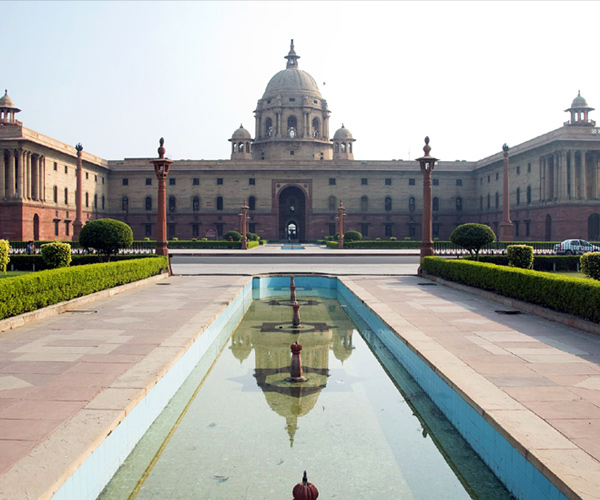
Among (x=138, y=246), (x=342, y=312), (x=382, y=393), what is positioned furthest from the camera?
(x=138, y=246)

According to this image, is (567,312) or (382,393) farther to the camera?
(567,312)

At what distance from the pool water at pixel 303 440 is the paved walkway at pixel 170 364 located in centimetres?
45

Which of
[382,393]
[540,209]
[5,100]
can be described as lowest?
[382,393]

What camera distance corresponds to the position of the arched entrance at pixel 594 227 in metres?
40.1

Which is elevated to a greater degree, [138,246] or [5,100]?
[5,100]

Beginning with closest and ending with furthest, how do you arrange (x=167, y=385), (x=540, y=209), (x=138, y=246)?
(x=167, y=385) → (x=138, y=246) → (x=540, y=209)

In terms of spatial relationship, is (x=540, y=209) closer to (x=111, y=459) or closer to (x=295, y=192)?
(x=295, y=192)

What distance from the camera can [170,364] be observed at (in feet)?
21.3

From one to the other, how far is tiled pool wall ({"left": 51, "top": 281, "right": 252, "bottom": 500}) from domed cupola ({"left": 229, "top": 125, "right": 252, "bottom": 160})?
57.2m

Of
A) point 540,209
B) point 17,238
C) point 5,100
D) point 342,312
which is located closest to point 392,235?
point 540,209

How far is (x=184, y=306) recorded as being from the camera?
11.4 metres

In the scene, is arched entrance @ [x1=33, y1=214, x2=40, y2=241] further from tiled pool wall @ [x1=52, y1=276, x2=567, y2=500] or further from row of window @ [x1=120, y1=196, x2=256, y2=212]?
tiled pool wall @ [x1=52, y1=276, x2=567, y2=500]

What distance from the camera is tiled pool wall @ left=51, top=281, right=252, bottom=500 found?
3.87m

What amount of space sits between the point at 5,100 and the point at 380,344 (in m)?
49.1
